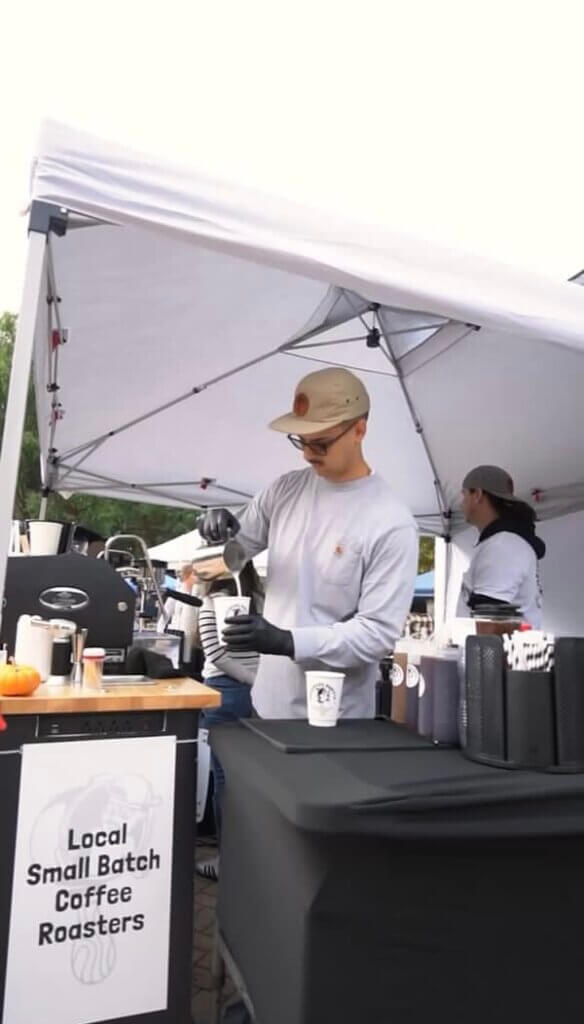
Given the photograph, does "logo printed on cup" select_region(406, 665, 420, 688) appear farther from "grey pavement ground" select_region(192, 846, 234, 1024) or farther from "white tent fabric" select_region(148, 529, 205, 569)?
"white tent fabric" select_region(148, 529, 205, 569)

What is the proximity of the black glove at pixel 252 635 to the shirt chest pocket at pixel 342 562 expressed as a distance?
12.2 inches

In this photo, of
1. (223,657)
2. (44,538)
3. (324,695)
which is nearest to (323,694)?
(324,695)

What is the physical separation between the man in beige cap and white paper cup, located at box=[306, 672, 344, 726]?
168mm

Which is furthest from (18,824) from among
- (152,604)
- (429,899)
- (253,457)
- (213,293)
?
(253,457)

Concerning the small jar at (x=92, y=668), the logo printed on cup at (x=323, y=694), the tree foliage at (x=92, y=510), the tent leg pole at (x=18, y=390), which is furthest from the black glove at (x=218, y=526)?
the tree foliage at (x=92, y=510)

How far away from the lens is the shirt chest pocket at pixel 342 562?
1.81 m

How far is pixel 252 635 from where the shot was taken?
59.9 inches

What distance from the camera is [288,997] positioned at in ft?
3.43

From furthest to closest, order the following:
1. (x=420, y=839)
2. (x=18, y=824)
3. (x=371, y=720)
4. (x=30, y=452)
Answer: (x=30, y=452) < (x=371, y=720) < (x=18, y=824) < (x=420, y=839)

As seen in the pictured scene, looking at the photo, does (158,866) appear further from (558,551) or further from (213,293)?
(558,551)

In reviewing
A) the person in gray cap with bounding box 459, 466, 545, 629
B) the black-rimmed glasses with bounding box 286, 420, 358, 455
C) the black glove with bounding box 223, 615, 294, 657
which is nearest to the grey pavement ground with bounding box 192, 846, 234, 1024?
the black glove with bounding box 223, 615, 294, 657

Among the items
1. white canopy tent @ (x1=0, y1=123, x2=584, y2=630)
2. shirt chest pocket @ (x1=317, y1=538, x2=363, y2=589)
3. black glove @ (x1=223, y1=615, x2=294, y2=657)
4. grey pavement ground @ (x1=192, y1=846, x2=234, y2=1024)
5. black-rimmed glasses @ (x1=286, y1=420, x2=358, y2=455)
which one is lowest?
grey pavement ground @ (x1=192, y1=846, x2=234, y2=1024)

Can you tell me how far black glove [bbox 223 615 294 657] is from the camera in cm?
152

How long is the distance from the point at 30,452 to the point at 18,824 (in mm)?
11289
